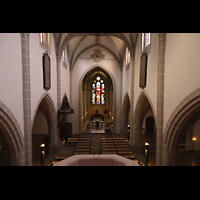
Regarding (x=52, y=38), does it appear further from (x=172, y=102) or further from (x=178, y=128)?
(x=178, y=128)

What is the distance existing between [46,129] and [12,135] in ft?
21.4

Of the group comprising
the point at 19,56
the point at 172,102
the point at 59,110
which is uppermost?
the point at 19,56

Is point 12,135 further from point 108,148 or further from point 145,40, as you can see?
point 145,40

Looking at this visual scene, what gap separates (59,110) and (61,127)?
54.7 inches

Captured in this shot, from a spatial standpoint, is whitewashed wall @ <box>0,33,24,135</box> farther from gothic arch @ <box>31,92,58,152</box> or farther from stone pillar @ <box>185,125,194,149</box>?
stone pillar @ <box>185,125,194,149</box>

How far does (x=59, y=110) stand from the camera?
36.5 feet

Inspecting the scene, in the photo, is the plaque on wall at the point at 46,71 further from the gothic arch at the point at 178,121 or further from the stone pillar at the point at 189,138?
the stone pillar at the point at 189,138

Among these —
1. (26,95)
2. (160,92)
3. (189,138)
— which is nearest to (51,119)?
(26,95)

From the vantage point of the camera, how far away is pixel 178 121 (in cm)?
588

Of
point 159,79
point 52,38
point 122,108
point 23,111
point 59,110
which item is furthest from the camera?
point 122,108

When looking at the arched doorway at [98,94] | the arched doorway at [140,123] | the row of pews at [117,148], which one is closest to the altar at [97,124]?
the arched doorway at [98,94]

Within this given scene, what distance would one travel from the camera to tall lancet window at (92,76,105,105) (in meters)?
25.8

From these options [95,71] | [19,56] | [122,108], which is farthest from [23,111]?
[95,71]
